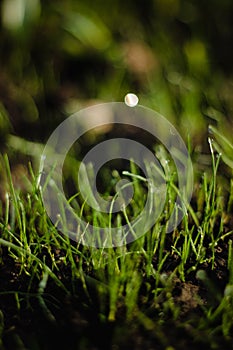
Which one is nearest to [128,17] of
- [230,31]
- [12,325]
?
Answer: [230,31]

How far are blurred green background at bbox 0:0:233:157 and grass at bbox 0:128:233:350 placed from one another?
49cm

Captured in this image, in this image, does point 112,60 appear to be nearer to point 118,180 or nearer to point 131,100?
point 131,100

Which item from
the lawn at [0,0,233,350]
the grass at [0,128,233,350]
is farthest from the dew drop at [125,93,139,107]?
the grass at [0,128,233,350]

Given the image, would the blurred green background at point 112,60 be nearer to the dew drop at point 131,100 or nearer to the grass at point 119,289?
the dew drop at point 131,100

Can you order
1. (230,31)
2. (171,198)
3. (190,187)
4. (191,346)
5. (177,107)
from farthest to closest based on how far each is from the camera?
(230,31), (177,107), (190,187), (171,198), (191,346)

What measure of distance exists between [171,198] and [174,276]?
173 mm

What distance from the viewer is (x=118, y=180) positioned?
1448mm

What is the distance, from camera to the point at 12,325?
1100mm

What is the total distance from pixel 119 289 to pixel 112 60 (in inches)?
39.7

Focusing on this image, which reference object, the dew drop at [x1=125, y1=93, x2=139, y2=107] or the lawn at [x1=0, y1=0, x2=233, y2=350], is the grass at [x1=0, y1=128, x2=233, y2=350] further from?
the dew drop at [x1=125, y1=93, x2=139, y2=107]

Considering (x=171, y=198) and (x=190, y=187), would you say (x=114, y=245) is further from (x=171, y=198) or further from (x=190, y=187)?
(x=190, y=187)

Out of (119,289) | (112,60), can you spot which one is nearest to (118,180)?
(119,289)

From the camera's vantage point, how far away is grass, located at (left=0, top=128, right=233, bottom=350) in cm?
107

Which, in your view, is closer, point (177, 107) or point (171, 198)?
point (171, 198)
